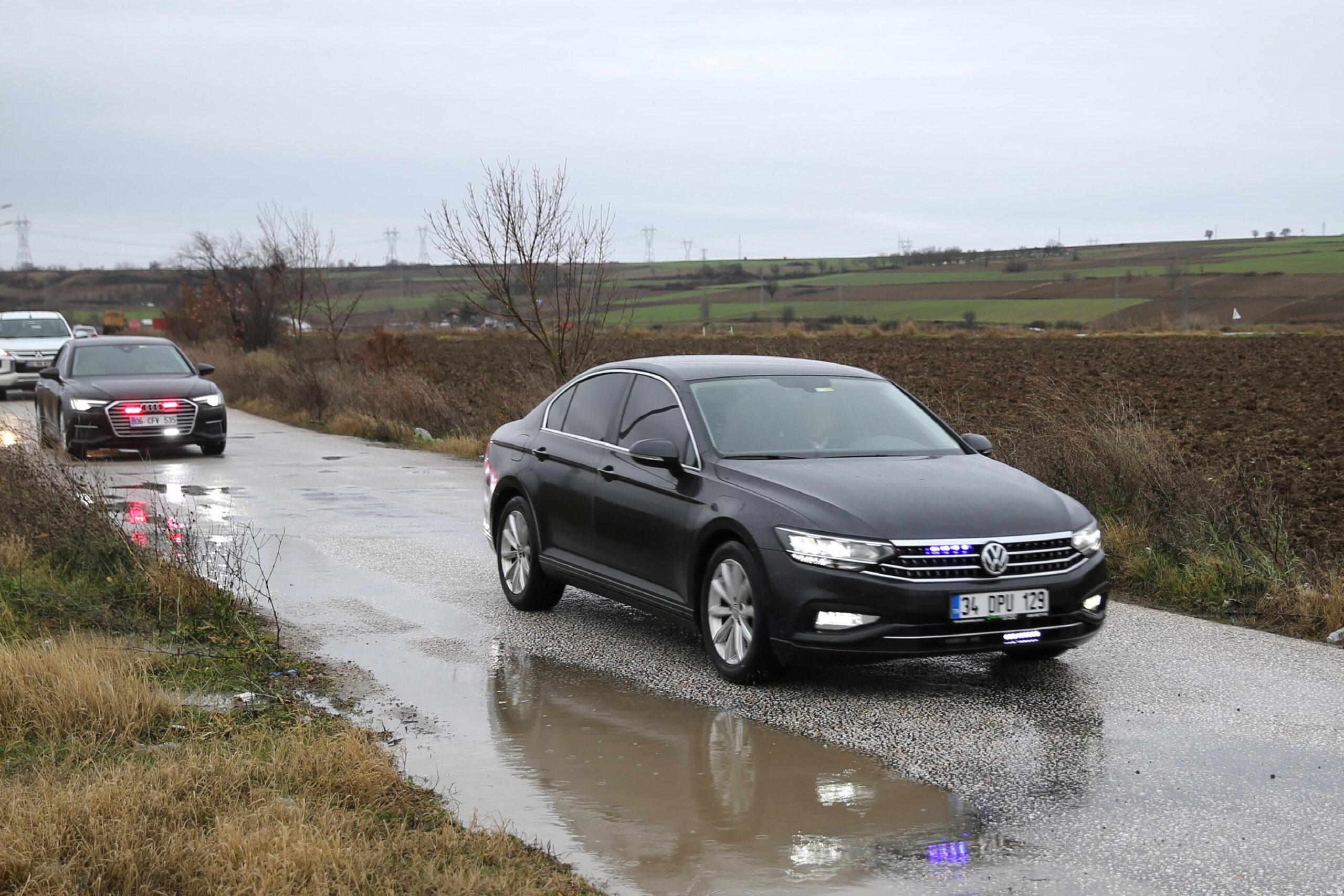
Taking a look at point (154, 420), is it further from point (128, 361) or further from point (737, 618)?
point (737, 618)

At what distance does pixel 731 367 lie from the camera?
28.2 feet

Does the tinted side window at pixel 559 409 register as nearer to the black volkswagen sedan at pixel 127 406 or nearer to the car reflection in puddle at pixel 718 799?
the car reflection in puddle at pixel 718 799

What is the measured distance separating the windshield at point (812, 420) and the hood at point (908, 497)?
21 centimetres

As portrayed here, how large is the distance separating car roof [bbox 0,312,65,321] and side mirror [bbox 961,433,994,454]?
31.1m

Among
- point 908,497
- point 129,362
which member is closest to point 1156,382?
point 129,362

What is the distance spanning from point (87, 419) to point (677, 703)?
15.0m

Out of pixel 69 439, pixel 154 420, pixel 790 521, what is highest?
pixel 790 521

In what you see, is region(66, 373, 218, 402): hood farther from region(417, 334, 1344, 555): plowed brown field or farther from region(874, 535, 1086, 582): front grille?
region(874, 535, 1086, 582): front grille

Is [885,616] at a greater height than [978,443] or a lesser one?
lesser

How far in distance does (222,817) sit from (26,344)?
3234 centimetres

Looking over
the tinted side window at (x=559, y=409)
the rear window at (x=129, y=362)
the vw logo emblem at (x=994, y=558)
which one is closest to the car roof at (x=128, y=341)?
the rear window at (x=129, y=362)

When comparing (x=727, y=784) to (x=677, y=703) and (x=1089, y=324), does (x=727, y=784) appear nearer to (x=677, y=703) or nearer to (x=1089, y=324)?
(x=677, y=703)

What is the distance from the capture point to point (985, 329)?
72875 mm

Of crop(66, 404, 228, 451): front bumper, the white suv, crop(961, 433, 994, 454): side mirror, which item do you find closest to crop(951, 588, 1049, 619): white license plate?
crop(961, 433, 994, 454): side mirror
